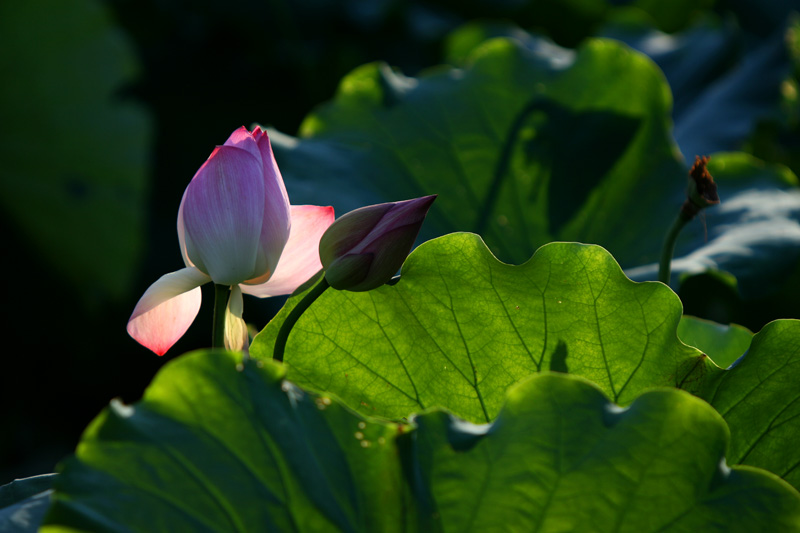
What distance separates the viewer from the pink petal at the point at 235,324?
1.70 ft

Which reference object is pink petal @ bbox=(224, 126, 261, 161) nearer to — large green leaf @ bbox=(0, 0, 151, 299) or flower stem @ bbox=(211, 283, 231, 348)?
flower stem @ bbox=(211, 283, 231, 348)

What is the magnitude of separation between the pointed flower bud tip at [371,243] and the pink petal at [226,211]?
5cm

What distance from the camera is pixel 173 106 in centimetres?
221

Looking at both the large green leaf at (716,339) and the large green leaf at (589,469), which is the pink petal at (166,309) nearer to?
the large green leaf at (589,469)

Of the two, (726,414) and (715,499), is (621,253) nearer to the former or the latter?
(726,414)

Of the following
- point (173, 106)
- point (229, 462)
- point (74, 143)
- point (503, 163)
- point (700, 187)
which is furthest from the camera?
point (173, 106)

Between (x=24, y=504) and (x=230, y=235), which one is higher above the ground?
(x=230, y=235)

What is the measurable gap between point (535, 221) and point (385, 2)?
3.76ft

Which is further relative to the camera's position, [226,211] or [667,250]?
[667,250]

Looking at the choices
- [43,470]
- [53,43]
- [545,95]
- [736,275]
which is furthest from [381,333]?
[53,43]

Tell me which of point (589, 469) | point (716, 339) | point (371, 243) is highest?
point (371, 243)

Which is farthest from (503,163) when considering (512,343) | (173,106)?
(173,106)

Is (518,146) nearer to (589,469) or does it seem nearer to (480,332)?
(480,332)

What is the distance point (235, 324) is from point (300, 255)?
7cm
